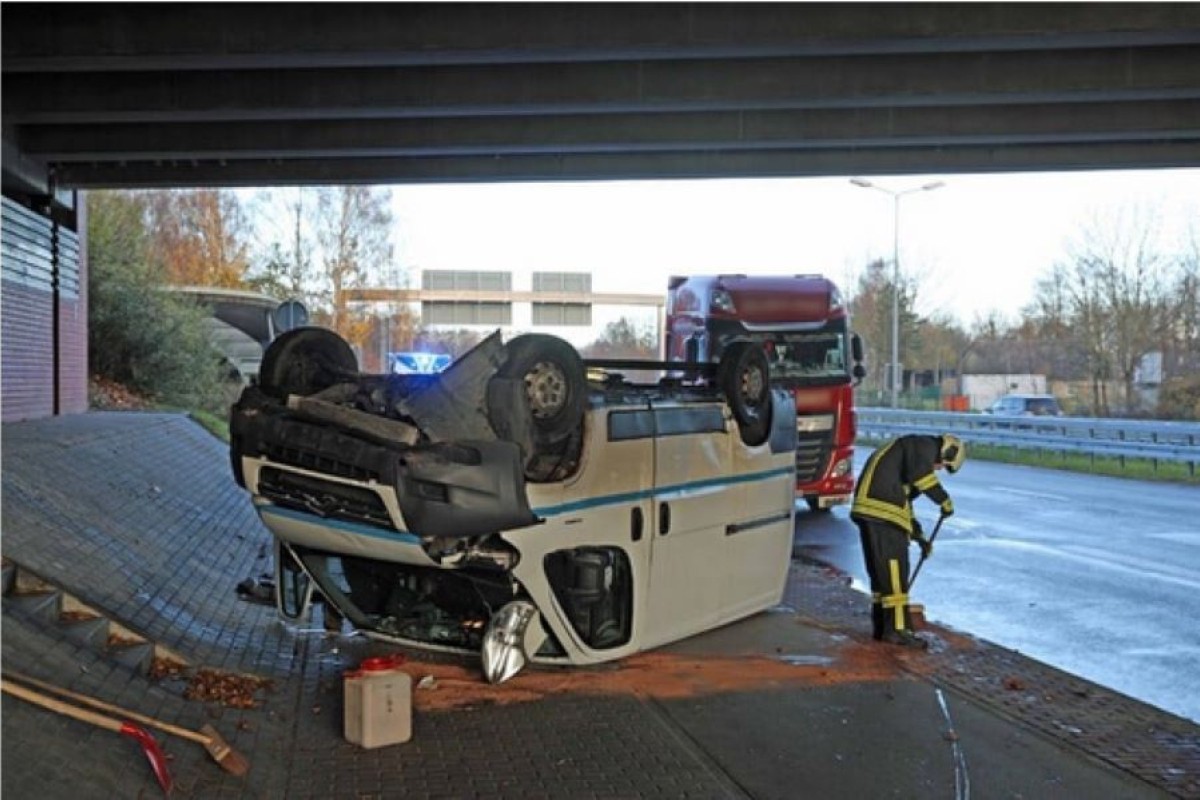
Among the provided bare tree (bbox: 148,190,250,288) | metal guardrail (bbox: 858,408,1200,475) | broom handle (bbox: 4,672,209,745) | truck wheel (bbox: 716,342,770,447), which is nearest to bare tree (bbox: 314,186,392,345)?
bare tree (bbox: 148,190,250,288)

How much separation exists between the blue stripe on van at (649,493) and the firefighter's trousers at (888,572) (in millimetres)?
794

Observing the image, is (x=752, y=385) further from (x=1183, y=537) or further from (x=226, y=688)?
(x=1183, y=537)

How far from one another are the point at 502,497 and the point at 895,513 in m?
3.31

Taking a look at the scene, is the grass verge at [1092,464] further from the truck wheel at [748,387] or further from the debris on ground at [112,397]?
the debris on ground at [112,397]

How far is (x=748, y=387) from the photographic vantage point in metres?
7.94

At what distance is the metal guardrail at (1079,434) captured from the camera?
2100cm

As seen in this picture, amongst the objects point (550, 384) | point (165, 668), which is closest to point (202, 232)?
point (165, 668)

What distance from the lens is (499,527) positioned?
5.80 meters

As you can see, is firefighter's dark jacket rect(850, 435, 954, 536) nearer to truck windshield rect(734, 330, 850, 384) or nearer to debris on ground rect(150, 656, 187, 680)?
debris on ground rect(150, 656, 187, 680)

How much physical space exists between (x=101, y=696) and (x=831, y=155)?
13.0 meters

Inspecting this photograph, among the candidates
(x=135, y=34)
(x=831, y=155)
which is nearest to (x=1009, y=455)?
(x=831, y=155)

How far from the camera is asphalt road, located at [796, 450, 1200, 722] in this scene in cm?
775

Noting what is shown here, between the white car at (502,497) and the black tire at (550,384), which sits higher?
the black tire at (550,384)

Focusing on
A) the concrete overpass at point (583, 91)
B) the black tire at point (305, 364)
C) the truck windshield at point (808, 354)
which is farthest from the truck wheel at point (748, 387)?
the truck windshield at point (808, 354)
